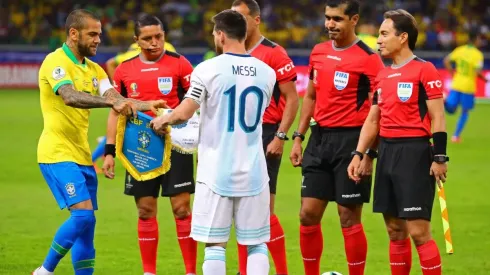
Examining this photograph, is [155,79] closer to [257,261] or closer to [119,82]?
[119,82]

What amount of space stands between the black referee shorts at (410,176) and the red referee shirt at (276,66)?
141cm

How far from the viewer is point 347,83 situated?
807 centimetres

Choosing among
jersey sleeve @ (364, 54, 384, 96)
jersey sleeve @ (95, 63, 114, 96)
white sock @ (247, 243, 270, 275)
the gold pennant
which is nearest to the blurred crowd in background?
jersey sleeve @ (364, 54, 384, 96)

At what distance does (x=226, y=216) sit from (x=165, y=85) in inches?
81.9

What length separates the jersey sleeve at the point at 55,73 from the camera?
24.9 feet

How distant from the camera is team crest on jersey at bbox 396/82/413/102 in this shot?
7352mm

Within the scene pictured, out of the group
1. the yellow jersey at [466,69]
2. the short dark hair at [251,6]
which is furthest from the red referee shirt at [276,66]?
the yellow jersey at [466,69]

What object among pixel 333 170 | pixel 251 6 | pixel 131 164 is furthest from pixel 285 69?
pixel 131 164

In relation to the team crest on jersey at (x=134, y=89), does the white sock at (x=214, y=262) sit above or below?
below

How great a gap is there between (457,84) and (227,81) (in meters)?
15.8

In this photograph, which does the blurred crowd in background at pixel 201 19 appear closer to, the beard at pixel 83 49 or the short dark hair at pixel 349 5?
the short dark hair at pixel 349 5

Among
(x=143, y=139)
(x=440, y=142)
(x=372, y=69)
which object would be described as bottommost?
(x=143, y=139)

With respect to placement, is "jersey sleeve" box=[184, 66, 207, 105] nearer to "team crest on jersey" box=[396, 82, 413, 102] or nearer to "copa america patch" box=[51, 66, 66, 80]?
"copa america patch" box=[51, 66, 66, 80]

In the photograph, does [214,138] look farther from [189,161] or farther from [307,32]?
[307,32]
